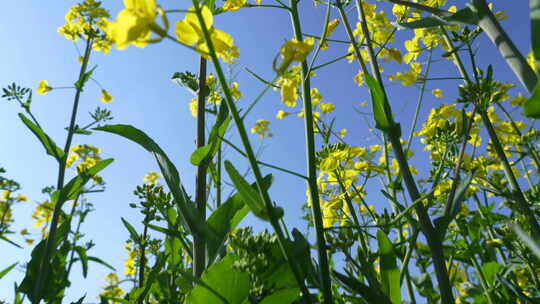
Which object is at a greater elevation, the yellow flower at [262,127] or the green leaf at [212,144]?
the yellow flower at [262,127]

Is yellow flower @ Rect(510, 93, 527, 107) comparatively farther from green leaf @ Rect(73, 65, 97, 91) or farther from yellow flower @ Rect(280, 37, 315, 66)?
green leaf @ Rect(73, 65, 97, 91)

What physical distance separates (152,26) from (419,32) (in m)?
2.00

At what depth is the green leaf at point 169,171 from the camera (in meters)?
0.95

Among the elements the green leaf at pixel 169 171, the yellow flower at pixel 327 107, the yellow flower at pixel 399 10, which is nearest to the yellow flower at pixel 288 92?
the green leaf at pixel 169 171

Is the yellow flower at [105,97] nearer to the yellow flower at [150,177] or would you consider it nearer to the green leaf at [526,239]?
the yellow flower at [150,177]

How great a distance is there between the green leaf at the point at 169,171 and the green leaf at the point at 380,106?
2.10ft

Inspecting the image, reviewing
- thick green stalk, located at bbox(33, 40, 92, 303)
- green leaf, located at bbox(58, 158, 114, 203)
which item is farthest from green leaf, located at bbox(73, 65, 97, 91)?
green leaf, located at bbox(58, 158, 114, 203)

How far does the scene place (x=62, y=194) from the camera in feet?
7.64

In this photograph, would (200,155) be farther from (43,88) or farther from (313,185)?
(43,88)

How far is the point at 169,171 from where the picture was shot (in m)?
1.05

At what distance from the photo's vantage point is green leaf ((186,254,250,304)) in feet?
2.98

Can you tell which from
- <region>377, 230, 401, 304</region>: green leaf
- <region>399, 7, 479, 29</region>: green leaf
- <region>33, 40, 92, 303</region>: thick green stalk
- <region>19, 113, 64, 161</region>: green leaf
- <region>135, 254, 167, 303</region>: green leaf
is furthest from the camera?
<region>19, 113, 64, 161</region>: green leaf

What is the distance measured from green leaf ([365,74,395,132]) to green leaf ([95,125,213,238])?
640 mm

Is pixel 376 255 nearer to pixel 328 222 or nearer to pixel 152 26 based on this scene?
pixel 328 222
